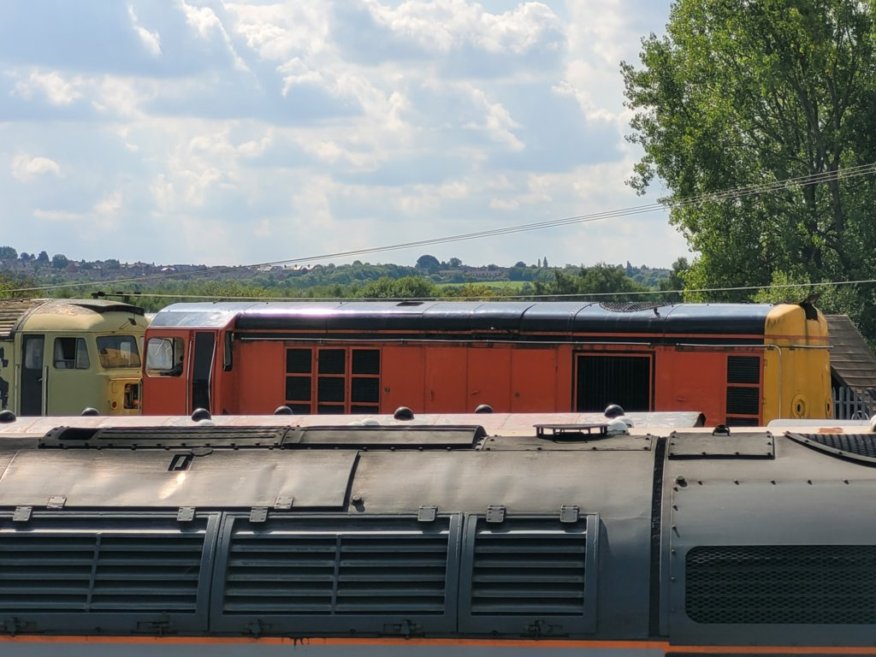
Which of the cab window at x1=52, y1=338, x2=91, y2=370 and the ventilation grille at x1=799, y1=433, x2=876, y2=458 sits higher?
the ventilation grille at x1=799, y1=433, x2=876, y2=458

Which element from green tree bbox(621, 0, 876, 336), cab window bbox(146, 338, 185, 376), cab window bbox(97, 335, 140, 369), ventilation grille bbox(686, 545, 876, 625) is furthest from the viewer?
green tree bbox(621, 0, 876, 336)

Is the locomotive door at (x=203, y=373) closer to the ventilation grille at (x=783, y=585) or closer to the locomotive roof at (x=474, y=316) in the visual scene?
the locomotive roof at (x=474, y=316)

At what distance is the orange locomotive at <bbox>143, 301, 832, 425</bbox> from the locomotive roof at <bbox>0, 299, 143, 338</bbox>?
13.6 feet

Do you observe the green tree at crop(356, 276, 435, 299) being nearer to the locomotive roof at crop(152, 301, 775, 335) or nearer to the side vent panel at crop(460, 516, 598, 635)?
the locomotive roof at crop(152, 301, 775, 335)

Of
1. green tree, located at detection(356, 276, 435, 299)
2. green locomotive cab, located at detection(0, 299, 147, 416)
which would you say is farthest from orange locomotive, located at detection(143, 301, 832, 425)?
green tree, located at detection(356, 276, 435, 299)

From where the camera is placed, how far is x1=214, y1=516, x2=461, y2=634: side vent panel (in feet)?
23.6

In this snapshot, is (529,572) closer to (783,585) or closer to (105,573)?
(783,585)

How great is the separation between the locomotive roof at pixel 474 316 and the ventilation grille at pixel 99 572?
13984 mm

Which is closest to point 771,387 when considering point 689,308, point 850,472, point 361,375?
point 689,308

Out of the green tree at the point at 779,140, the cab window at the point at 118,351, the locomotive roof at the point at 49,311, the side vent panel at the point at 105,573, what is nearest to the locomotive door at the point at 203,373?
the cab window at the point at 118,351

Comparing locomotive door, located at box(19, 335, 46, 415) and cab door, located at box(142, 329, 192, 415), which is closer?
cab door, located at box(142, 329, 192, 415)

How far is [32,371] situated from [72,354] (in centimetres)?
88

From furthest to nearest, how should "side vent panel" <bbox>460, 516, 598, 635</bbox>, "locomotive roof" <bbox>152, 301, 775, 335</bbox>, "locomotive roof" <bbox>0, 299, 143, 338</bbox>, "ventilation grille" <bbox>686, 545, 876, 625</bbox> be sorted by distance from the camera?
"locomotive roof" <bbox>0, 299, 143, 338</bbox>, "locomotive roof" <bbox>152, 301, 775, 335</bbox>, "side vent panel" <bbox>460, 516, 598, 635</bbox>, "ventilation grille" <bbox>686, 545, 876, 625</bbox>

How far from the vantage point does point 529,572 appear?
23.6 ft
